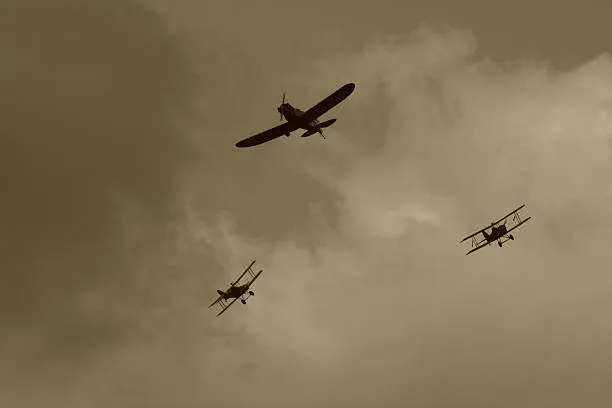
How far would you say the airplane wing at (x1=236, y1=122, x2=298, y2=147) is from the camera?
8925cm

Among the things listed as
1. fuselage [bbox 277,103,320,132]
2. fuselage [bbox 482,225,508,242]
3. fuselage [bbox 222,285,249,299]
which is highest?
fuselage [bbox 482,225,508,242]

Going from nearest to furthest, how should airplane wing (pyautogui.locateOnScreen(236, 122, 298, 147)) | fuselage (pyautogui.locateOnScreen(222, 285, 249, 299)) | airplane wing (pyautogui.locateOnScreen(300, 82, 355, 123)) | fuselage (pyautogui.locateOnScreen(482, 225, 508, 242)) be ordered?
airplane wing (pyautogui.locateOnScreen(300, 82, 355, 123))
airplane wing (pyautogui.locateOnScreen(236, 122, 298, 147))
fuselage (pyautogui.locateOnScreen(222, 285, 249, 299))
fuselage (pyautogui.locateOnScreen(482, 225, 508, 242))

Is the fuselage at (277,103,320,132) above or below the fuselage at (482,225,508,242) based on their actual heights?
below

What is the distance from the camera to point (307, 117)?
87.2m

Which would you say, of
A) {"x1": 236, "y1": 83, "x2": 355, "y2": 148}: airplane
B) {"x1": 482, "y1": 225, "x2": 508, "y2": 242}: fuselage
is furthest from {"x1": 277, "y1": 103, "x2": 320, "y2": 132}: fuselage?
{"x1": 482, "y1": 225, "x2": 508, "y2": 242}: fuselage

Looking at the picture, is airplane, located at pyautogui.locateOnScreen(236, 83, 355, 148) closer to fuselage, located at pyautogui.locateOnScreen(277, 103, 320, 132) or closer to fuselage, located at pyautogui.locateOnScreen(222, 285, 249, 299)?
fuselage, located at pyautogui.locateOnScreen(277, 103, 320, 132)

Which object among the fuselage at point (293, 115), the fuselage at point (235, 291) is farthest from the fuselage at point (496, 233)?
the fuselage at point (293, 115)

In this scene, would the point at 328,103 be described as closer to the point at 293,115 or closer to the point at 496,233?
the point at 293,115

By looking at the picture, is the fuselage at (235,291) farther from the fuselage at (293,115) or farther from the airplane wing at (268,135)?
the fuselage at (293,115)

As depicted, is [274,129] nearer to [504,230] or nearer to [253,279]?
[253,279]

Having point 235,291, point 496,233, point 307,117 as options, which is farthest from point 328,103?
point 496,233

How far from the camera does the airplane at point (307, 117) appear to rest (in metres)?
85.2

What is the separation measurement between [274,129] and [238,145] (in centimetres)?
515

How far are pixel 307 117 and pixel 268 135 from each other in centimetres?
584
